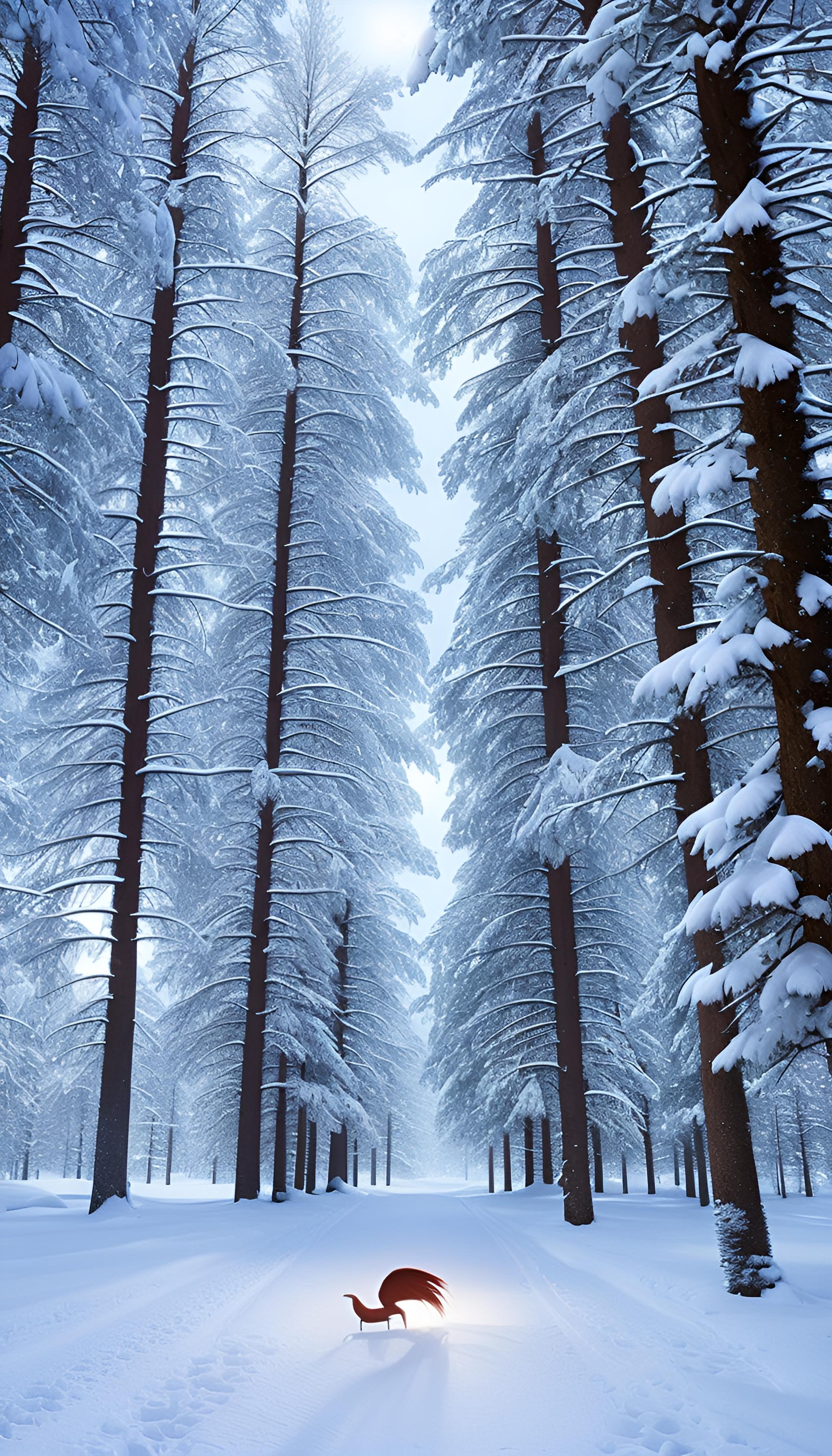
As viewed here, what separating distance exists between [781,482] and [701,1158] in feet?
74.8

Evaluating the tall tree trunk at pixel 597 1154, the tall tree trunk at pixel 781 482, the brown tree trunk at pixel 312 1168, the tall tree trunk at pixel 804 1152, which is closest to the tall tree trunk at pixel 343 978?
the brown tree trunk at pixel 312 1168

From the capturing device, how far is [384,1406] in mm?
3900

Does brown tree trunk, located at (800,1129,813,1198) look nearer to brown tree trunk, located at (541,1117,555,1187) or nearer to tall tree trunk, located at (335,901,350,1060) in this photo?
brown tree trunk, located at (541,1117,555,1187)

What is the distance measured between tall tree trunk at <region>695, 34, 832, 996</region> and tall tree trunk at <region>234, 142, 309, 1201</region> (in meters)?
9.52

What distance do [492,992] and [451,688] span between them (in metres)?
5.82

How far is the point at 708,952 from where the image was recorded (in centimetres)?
684

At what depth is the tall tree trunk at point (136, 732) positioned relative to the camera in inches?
436

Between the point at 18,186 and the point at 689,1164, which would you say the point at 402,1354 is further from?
the point at 689,1164

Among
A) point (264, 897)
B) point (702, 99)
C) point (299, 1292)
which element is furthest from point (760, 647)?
point (264, 897)

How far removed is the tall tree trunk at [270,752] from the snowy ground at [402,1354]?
442 cm

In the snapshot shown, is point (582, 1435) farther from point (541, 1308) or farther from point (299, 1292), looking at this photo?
point (299, 1292)

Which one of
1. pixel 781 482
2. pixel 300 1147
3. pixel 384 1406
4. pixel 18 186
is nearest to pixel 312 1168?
pixel 300 1147

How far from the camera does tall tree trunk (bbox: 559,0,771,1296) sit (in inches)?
252

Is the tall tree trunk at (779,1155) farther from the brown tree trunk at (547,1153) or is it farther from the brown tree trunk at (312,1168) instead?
the brown tree trunk at (312,1168)
